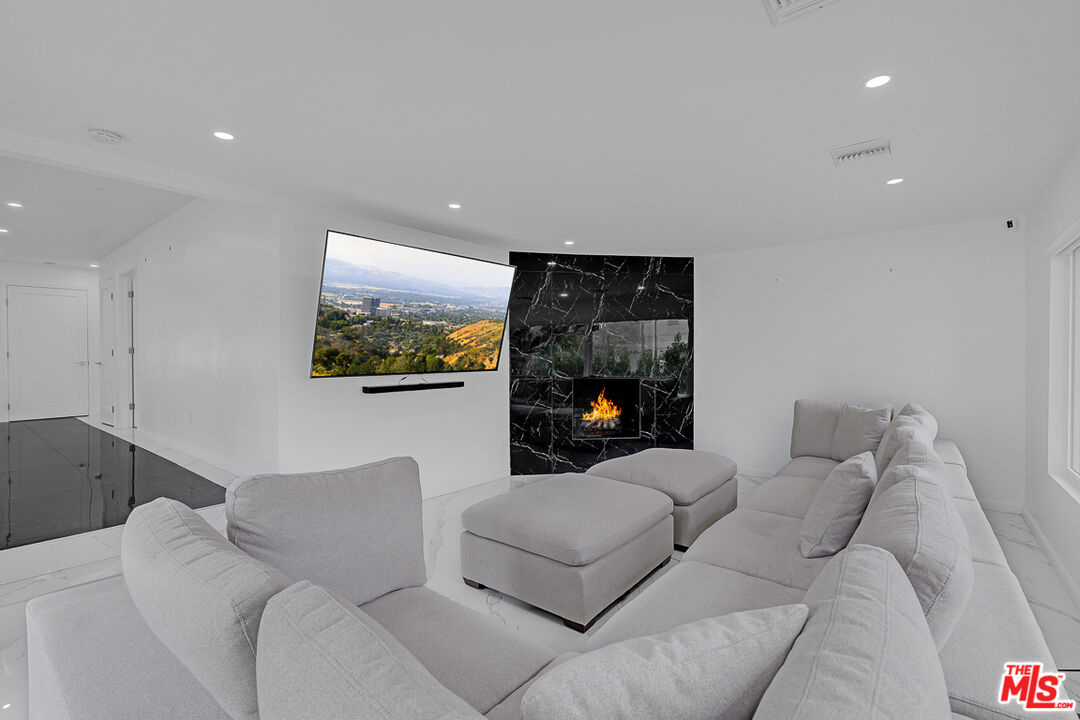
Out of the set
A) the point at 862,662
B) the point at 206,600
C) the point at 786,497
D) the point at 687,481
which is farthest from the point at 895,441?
the point at 206,600

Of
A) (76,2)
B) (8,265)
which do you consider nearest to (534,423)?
(76,2)

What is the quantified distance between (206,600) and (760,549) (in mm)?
1971

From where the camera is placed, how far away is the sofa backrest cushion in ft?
12.4

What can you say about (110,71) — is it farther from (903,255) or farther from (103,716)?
(903,255)

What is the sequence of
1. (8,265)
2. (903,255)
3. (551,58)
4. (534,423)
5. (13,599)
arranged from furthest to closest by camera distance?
(8,265) → (534,423) → (903,255) → (13,599) → (551,58)

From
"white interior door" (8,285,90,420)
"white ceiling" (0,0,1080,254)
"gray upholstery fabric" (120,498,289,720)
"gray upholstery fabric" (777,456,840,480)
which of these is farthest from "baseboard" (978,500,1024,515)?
"white interior door" (8,285,90,420)

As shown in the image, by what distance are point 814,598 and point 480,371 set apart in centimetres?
406

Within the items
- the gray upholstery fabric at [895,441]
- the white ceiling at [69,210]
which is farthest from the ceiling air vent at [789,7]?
the white ceiling at [69,210]

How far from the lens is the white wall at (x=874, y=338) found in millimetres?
4086

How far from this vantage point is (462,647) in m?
1.46

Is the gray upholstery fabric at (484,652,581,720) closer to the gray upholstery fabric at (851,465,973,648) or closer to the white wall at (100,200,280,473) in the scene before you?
the gray upholstery fabric at (851,465,973,648)

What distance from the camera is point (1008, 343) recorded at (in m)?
4.07

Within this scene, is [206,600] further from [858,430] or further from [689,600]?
[858,430]

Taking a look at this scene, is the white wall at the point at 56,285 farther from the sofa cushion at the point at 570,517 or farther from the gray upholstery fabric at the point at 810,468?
the gray upholstery fabric at the point at 810,468
